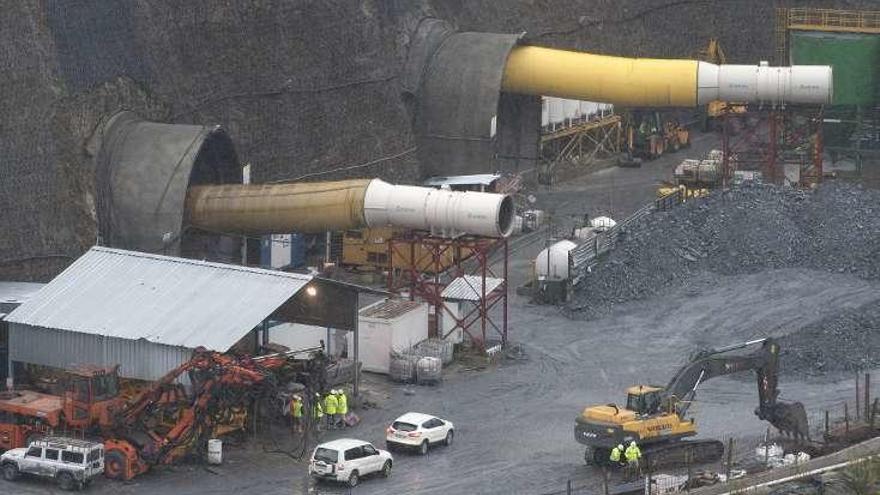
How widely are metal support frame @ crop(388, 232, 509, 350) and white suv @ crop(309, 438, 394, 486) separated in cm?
1263

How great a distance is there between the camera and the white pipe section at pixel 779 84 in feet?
258

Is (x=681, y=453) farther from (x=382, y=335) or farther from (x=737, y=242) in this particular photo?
(x=737, y=242)

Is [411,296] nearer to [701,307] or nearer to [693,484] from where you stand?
[701,307]

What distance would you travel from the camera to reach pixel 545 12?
300ft

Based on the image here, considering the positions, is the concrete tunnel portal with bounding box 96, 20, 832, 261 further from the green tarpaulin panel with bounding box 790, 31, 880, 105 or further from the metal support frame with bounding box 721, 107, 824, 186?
the green tarpaulin panel with bounding box 790, 31, 880, 105

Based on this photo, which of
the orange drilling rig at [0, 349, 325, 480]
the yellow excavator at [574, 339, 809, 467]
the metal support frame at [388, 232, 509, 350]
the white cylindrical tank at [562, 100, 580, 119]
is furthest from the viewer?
the white cylindrical tank at [562, 100, 580, 119]

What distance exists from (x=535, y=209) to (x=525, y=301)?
11808 mm

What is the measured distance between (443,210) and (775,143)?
20.9 meters

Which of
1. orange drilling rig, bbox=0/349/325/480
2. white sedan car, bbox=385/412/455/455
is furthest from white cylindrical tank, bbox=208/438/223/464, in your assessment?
white sedan car, bbox=385/412/455/455

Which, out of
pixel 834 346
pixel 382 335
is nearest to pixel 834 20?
pixel 834 346

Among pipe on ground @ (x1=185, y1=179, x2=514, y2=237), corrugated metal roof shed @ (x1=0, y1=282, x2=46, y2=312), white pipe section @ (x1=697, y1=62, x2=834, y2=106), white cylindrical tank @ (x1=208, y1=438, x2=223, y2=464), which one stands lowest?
white cylindrical tank @ (x1=208, y1=438, x2=223, y2=464)

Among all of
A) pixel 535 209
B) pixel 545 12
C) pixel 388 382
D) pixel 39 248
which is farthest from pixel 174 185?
pixel 545 12

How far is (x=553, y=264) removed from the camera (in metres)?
70.9

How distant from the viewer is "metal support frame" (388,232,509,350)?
212ft
